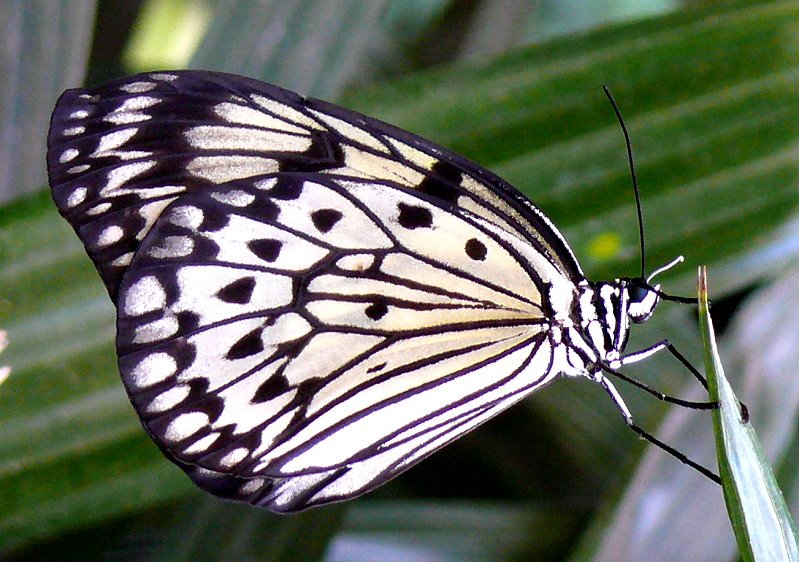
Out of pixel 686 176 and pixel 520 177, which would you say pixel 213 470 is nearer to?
pixel 520 177

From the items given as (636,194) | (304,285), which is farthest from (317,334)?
(636,194)

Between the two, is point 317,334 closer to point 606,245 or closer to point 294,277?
point 294,277

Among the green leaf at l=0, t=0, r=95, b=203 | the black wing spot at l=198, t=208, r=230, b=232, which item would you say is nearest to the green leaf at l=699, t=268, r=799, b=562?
the black wing spot at l=198, t=208, r=230, b=232

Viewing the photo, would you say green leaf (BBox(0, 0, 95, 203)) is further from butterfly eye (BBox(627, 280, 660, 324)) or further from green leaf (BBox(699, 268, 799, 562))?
green leaf (BBox(699, 268, 799, 562))

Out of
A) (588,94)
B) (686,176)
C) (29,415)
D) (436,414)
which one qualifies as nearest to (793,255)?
(686,176)

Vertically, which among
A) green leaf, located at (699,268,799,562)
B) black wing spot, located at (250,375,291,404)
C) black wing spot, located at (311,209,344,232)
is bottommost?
green leaf, located at (699,268,799,562)

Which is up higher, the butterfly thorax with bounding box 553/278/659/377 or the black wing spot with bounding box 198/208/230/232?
Result: the black wing spot with bounding box 198/208/230/232

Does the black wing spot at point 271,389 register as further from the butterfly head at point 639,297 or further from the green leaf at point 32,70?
the green leaf at point 32,70
